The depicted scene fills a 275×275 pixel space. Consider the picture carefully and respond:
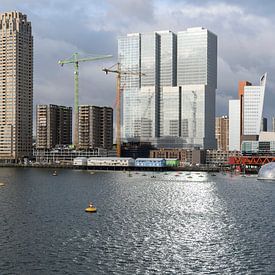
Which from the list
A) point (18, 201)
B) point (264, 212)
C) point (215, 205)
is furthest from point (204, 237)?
point (18, 201)

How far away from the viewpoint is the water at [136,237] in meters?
55.4

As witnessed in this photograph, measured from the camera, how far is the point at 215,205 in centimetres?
11250

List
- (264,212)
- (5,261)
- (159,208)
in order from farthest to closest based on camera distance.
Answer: (159,208) → (264,212) → (5,261)

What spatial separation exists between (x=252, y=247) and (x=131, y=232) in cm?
1889

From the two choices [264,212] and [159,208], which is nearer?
[264,212]

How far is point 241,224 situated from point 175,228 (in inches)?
481

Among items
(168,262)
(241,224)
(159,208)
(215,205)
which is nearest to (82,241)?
(168,262)

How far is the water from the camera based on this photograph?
5538 cm

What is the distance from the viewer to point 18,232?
2881 inches

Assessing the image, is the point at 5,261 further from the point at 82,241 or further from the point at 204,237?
the point at 204,237

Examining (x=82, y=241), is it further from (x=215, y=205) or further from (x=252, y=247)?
(x=215, y=205)

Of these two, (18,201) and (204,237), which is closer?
(204,237)

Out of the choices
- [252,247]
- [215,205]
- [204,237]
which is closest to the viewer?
[252,247]

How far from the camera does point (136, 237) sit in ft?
233
